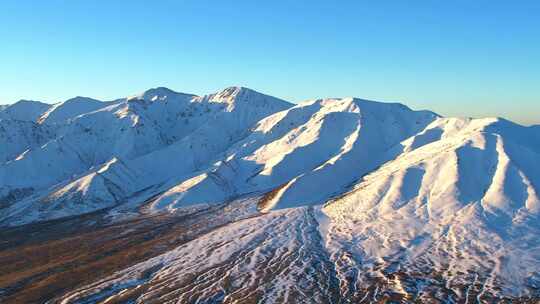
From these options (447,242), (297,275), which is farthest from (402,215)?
(297,275)

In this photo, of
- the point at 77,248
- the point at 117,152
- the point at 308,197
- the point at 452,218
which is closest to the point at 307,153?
the point at 308,197

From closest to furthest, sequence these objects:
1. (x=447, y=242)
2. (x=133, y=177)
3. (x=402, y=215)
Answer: (x=447, y=242), (x=402, y=215), (x=133, y=177)

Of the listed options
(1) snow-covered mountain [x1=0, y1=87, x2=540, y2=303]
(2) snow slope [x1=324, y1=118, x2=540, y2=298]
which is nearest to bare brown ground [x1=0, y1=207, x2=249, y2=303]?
(1) snow-covered mountain [x1=0, y1=87, x2=540, y2=303]

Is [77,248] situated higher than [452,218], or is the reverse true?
[77,248]

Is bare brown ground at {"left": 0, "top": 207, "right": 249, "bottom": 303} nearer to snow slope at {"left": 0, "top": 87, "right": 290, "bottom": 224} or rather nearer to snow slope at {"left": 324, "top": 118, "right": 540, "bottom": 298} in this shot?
snow slope at {"left": 0, "top": 87, "right": 290, "bottom": 224}

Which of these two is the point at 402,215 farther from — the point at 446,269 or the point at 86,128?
the point at 86,128

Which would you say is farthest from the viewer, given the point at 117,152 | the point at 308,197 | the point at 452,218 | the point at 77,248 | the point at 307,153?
the point at 117,152

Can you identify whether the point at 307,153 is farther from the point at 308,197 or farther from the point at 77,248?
the point at 77,248

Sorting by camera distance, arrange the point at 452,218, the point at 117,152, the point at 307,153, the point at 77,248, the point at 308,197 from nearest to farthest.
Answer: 1. the point at 452,218
2. the point at 77,248
3. the point at 308,197
4. the point at 307,153
5. the point at 117,152

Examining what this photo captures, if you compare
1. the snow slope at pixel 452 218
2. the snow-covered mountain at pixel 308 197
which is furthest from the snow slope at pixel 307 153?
the snow slope at pixel 452 218
